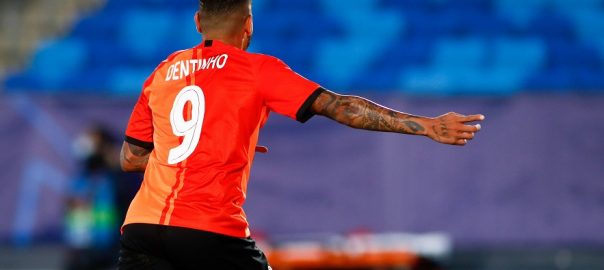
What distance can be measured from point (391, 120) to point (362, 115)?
0.11 metres

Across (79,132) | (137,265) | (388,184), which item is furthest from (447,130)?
(79,132)

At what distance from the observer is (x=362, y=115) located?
400 cm

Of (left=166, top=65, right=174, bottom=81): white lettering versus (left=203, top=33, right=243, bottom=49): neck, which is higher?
(left=203, top=33, right=243, bottom=49): neck

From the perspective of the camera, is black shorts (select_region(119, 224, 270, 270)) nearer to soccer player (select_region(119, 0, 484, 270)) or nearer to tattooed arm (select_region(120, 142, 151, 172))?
soccer player (select_region(119, 0, 484, 270))

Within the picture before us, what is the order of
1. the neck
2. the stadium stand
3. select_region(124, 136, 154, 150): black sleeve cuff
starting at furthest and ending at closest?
the stadium stand, select_region(124, 136, 154, 150): black sleeve cuff, the neck

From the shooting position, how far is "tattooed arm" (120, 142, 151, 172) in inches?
171

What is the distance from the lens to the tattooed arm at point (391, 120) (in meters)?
3.89

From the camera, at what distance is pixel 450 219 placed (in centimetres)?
1140

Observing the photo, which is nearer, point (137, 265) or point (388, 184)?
point (137, 265)

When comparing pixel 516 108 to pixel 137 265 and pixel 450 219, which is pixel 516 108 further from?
pixel 137 265

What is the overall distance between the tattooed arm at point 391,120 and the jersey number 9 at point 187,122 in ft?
1.39

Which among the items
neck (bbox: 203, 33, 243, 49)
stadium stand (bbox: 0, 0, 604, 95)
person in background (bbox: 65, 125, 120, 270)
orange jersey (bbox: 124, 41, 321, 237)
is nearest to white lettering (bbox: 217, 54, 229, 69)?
orange jersey (bbox: 124, 41, 321, 237)

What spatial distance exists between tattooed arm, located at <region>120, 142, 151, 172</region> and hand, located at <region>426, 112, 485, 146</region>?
1.18m

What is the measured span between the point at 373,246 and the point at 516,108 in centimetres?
316
